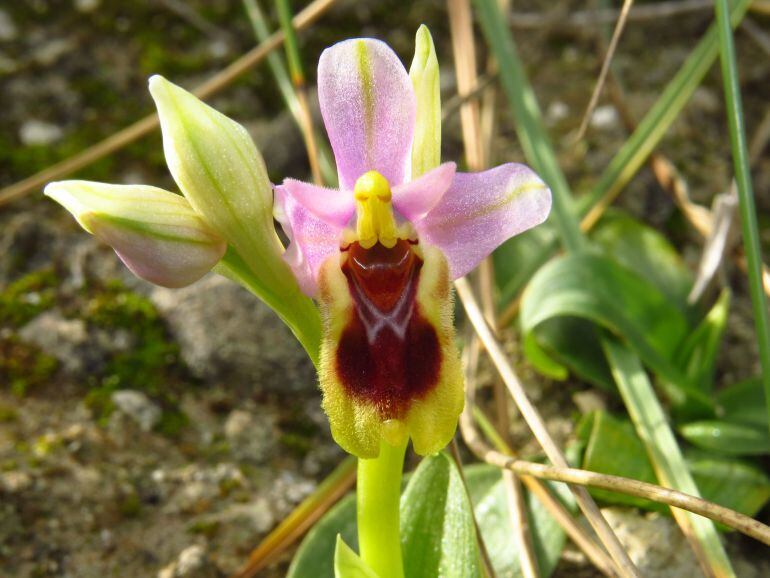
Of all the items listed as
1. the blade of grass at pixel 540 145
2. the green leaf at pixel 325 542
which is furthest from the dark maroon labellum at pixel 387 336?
the blade of grass at pixel 540 145

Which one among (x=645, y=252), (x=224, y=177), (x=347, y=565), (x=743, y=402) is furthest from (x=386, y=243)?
(x=645, y=252)

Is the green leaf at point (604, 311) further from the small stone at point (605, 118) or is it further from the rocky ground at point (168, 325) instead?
the small stone at point (605, 118)

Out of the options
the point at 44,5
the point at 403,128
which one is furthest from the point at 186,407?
the point at 44,5

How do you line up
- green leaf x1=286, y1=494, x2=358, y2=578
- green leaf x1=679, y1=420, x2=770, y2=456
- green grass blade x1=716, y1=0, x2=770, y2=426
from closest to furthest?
green grass blade x1=716, y1=0, x2=770, y2=426 < green leaf x1=286, y1=494, x2=358, y2=578 < green leaf x1=679, y1=420, x2=770, y2=456

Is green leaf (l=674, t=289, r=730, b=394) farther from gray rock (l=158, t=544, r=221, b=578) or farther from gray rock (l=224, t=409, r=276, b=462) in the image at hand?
gray rock (l=158, t=544, r=221, b=578)

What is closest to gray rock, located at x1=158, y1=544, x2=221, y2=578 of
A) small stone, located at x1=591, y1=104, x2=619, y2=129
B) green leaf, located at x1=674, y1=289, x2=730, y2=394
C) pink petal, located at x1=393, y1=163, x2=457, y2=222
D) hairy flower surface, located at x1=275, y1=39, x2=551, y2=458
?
hairy flower surface, located at x1=275, y1=39, x2=551, y2=458

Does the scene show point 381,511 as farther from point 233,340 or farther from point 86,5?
point 86,5

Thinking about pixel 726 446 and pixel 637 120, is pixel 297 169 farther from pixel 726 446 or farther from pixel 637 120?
pixel 726 446
